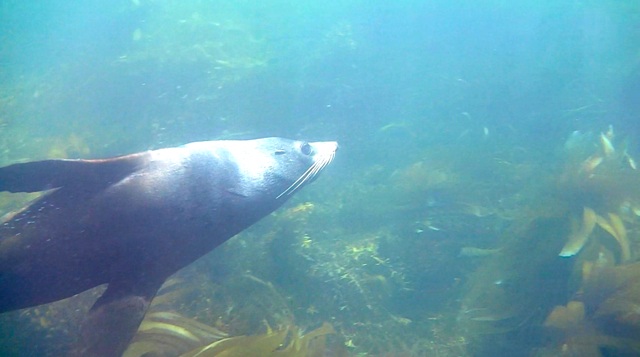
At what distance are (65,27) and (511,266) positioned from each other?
975 inches

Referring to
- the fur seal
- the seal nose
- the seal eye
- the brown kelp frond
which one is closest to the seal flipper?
the fur seal

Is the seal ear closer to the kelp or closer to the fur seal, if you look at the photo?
the fur seal

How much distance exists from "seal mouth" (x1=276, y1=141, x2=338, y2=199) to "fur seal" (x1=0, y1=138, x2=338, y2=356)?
0.57m

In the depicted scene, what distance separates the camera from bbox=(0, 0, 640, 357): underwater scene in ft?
12.4

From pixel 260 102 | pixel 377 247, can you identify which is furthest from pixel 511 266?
pixel 260 102

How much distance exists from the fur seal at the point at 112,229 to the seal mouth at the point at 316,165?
0.57 metres

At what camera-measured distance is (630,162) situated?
621cm

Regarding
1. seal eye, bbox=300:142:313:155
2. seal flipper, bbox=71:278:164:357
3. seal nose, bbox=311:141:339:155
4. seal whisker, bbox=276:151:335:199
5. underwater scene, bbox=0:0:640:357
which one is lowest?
underwater scene, bbox=0:0:640:357

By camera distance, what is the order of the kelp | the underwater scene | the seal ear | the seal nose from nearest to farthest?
1. the seal ear
2. the kelp
3. the underwater scene
4. the seal nose

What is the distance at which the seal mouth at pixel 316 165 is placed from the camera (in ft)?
12.9

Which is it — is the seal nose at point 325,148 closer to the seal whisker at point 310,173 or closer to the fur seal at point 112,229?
the seal whisker at point 310,173

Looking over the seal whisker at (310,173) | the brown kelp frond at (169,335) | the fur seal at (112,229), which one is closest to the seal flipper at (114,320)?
the fur seal at (112,229)

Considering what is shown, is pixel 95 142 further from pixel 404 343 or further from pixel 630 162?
pixel 630 162

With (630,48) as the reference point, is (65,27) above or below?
above
